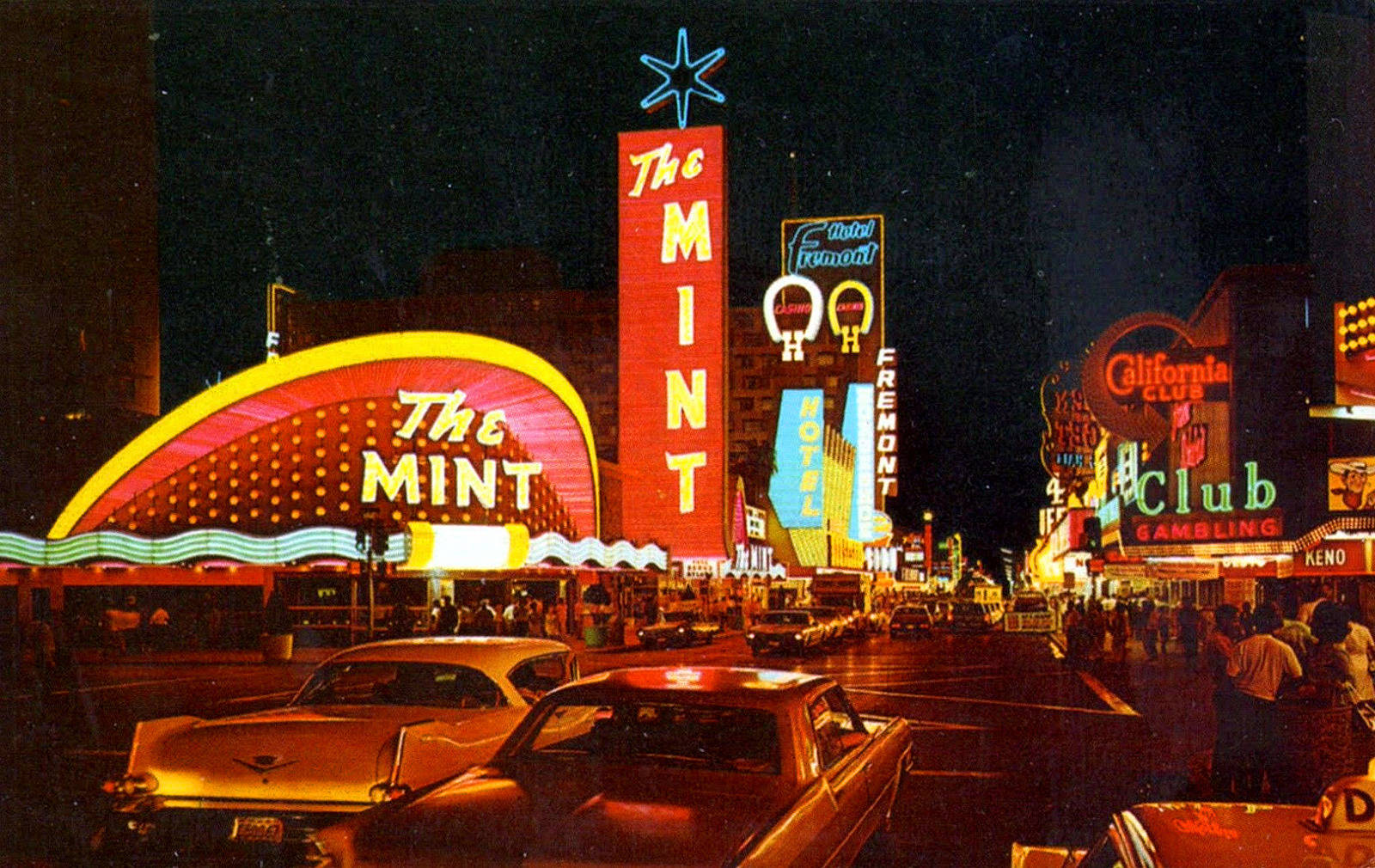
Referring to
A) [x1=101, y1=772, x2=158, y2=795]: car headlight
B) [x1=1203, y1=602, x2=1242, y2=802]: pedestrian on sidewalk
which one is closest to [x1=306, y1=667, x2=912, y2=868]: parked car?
[x1=101, y1=772, x2=158, y2=795]: car headlight

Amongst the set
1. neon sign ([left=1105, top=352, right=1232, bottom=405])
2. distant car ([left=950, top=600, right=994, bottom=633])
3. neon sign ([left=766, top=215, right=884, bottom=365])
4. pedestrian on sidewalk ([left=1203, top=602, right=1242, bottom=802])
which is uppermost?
neon sign ([left=766, top=215, right=884, bottom=365])

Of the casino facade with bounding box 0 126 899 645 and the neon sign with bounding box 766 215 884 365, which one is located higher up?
the neon sign with bounding box 766 215 884 365

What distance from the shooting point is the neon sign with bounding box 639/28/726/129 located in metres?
49.0

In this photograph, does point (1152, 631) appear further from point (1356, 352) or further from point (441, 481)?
point (441, 481)

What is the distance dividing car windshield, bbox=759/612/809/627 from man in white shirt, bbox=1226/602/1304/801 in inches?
935

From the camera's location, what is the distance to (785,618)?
33281mm

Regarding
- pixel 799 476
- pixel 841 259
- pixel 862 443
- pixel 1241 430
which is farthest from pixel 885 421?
pixel 1241 430

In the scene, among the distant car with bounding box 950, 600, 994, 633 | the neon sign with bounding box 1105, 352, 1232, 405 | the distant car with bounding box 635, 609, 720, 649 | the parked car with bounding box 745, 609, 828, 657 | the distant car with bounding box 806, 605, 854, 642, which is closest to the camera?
the parked car with bounding box 745, 609, 828, 657

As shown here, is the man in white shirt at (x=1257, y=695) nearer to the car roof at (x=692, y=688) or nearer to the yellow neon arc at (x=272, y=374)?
the car roof at (x=692, y=688)

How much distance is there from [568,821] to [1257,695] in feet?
21.1

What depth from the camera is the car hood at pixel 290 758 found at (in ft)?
21.9

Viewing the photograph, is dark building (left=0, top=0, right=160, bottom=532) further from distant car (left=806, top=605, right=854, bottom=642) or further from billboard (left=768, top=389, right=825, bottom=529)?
billboard (left=768, top=389, right=825, bottom=529)

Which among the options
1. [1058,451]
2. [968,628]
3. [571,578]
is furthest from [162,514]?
[1058,451]

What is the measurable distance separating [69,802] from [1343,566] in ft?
84.7
